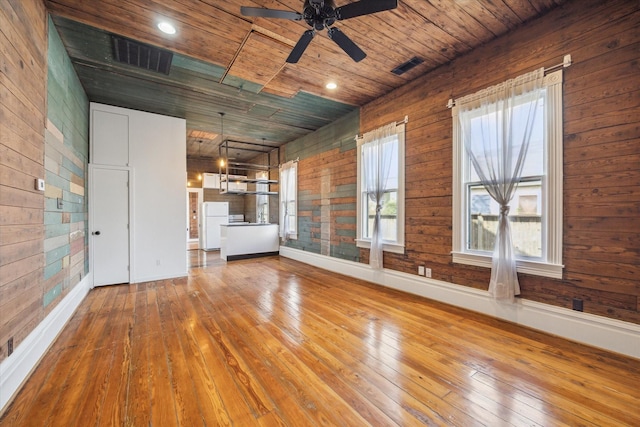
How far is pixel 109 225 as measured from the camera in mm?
4457

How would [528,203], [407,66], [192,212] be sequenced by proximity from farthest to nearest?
[192,212] < [407,66] < [528,203]

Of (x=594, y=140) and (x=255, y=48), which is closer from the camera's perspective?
(x=594, y=140)

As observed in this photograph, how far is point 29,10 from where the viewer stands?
217cm

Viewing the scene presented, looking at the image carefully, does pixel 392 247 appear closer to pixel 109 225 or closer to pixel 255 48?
pixel 255 48

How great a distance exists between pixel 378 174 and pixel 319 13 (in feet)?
8.73

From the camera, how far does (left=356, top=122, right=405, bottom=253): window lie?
13.5 ft

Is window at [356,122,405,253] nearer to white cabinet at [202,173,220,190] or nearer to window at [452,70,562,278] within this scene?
window at [452,70,562,278]

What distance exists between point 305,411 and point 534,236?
9.11 feet

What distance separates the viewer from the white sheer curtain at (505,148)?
2.77 meters

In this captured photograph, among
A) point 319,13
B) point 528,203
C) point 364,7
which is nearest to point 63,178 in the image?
point 319,13

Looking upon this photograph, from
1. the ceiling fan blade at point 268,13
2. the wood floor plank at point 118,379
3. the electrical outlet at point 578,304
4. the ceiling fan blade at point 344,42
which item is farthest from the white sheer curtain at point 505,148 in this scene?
the wood floor plank at point 118,379

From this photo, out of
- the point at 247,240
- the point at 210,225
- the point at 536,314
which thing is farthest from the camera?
the point at 210,225

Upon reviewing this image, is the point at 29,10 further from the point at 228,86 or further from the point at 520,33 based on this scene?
the point at 520,33

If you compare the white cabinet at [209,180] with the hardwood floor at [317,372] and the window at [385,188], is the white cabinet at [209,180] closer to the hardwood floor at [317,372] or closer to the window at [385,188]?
the window at [385,188]
